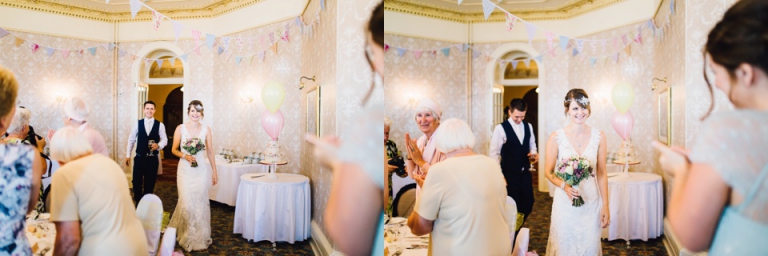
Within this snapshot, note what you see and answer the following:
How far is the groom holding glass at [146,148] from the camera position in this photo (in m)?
1.78

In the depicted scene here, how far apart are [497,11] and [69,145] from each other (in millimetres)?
1727

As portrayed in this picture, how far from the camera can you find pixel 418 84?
6.00 ft

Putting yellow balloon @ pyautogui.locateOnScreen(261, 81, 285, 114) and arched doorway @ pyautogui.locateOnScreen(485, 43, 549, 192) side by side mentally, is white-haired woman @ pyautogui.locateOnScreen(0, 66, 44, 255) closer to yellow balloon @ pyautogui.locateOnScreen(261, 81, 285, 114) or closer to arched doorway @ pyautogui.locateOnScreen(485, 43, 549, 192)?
yellow balloon @ pyautogui.locateOnScreen(261, 81, 285, 114)

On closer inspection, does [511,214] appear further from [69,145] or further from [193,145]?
[193,145]

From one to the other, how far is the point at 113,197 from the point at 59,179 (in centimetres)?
17

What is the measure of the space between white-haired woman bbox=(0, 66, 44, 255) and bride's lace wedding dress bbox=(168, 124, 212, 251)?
5.31 ft

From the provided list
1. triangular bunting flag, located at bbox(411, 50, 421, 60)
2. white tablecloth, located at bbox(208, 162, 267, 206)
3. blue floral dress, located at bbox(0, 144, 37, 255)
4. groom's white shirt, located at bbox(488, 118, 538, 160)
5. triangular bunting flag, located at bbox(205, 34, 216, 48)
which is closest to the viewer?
blue floral dress, located at bbox(0, 144, 37, 255)

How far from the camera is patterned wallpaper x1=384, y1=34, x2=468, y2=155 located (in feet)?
5.69

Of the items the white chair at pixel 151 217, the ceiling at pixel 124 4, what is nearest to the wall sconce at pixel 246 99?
the ceiling at pixel 124 4

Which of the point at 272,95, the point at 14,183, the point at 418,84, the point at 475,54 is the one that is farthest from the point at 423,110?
the point at 14,183

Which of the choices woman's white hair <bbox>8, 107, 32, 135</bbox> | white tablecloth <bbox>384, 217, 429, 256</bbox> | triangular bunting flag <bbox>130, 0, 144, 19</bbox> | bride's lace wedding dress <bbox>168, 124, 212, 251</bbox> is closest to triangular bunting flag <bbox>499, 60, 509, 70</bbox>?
white tablecloth <bbox>384, 217, 429, 256</bbox>

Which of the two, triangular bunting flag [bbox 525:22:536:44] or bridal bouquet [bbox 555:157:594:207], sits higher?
triangular bunting flag [bbox 525:22:536:44]

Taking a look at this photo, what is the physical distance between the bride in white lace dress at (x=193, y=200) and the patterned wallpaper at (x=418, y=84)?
5.15 feet

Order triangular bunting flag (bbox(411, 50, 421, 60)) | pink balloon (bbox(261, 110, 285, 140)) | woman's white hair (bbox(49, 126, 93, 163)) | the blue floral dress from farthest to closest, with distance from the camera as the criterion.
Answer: pink balloon (bbox(261, 110, 285, 140)), triangular bunting flag (bbox(411, 50, 421, 60)), woman's white hair (bbox(49, 126, 93, 163)), the blue floral dress
